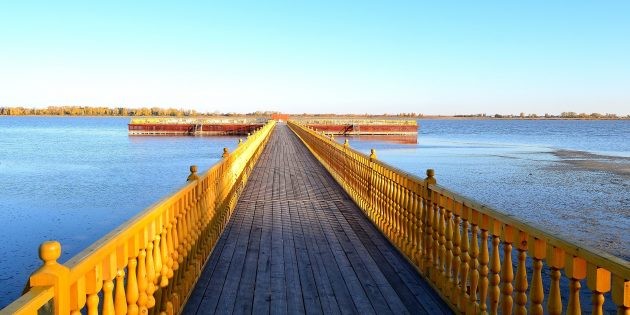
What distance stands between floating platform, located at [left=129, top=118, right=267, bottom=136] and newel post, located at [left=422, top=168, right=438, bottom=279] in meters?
82.9

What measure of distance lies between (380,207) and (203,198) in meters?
3.41

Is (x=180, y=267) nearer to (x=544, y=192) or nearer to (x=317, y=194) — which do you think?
(x=317, y=194)

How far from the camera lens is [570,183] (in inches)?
1040

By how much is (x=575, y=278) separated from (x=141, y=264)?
2787mm

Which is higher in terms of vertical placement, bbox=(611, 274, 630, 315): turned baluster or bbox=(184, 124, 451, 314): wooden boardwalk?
bbox=(611, 274, 630, 315): turned baluster

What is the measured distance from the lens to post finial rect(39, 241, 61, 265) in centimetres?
231

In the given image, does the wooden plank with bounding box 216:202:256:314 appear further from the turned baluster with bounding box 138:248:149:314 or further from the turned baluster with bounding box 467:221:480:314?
the turned baluster with bounding box 467:221:480:314

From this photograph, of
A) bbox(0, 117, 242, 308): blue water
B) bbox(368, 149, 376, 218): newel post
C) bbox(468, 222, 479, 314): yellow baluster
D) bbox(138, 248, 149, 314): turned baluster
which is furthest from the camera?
bbox(0, 117, 242, 308): blue water

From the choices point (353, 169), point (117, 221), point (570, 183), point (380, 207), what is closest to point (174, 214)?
point (380, 207)

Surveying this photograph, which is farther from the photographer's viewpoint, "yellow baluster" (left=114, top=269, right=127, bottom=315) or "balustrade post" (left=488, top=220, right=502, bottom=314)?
"balustrade post" (left=488, top=220, right=502, bottom=314)

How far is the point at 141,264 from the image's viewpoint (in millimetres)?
3729

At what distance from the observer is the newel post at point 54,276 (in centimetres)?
231

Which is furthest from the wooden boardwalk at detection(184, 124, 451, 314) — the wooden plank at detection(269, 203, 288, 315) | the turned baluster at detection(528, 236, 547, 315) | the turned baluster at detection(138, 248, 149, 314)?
the turned baluster at detection(528, 236, 547, 315)

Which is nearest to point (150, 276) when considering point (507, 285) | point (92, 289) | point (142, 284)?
point (142, 284)
